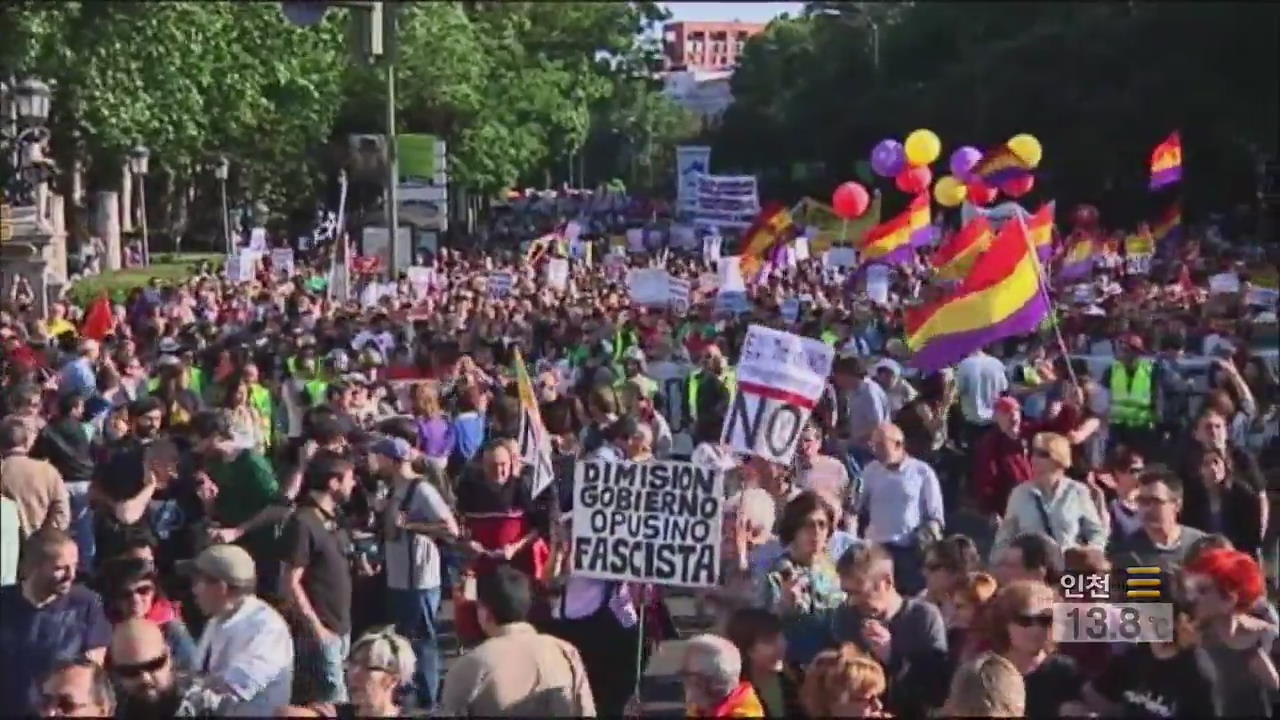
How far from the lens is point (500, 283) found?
1230 inches

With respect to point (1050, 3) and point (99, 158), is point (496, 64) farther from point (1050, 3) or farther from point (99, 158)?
point (99, 158)

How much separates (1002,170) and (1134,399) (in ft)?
53.1

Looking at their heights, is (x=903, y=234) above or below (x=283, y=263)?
A: above

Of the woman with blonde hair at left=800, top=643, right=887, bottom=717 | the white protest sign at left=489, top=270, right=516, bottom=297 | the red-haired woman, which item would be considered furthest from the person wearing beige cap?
the white protest sign at left=489, top=270, right=516, bottom=297

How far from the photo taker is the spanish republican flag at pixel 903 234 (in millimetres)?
28844

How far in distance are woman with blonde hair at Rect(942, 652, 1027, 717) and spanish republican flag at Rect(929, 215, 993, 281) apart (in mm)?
8504

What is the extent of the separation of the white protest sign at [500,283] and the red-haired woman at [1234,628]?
78.2ft

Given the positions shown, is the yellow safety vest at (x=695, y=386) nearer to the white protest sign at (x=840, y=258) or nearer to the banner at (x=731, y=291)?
the banner at (x=731, y=291)

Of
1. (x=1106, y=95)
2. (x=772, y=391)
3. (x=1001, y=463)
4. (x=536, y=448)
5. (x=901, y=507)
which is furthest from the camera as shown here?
(x=1106, y=95)

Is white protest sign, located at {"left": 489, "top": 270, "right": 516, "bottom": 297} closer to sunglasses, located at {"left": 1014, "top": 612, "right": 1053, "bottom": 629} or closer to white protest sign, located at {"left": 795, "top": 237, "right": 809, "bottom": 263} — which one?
white protest sign, located at {"left": 795, "top": 237, "right": 809, "bottom": 263}

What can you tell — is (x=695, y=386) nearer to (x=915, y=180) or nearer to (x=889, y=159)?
(x=915, y=180)

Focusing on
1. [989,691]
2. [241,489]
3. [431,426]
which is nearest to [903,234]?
[431,426]

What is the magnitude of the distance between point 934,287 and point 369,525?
251 inches

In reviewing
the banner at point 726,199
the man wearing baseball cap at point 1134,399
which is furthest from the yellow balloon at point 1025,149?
the man wearing baseball cap at point 1134,399
